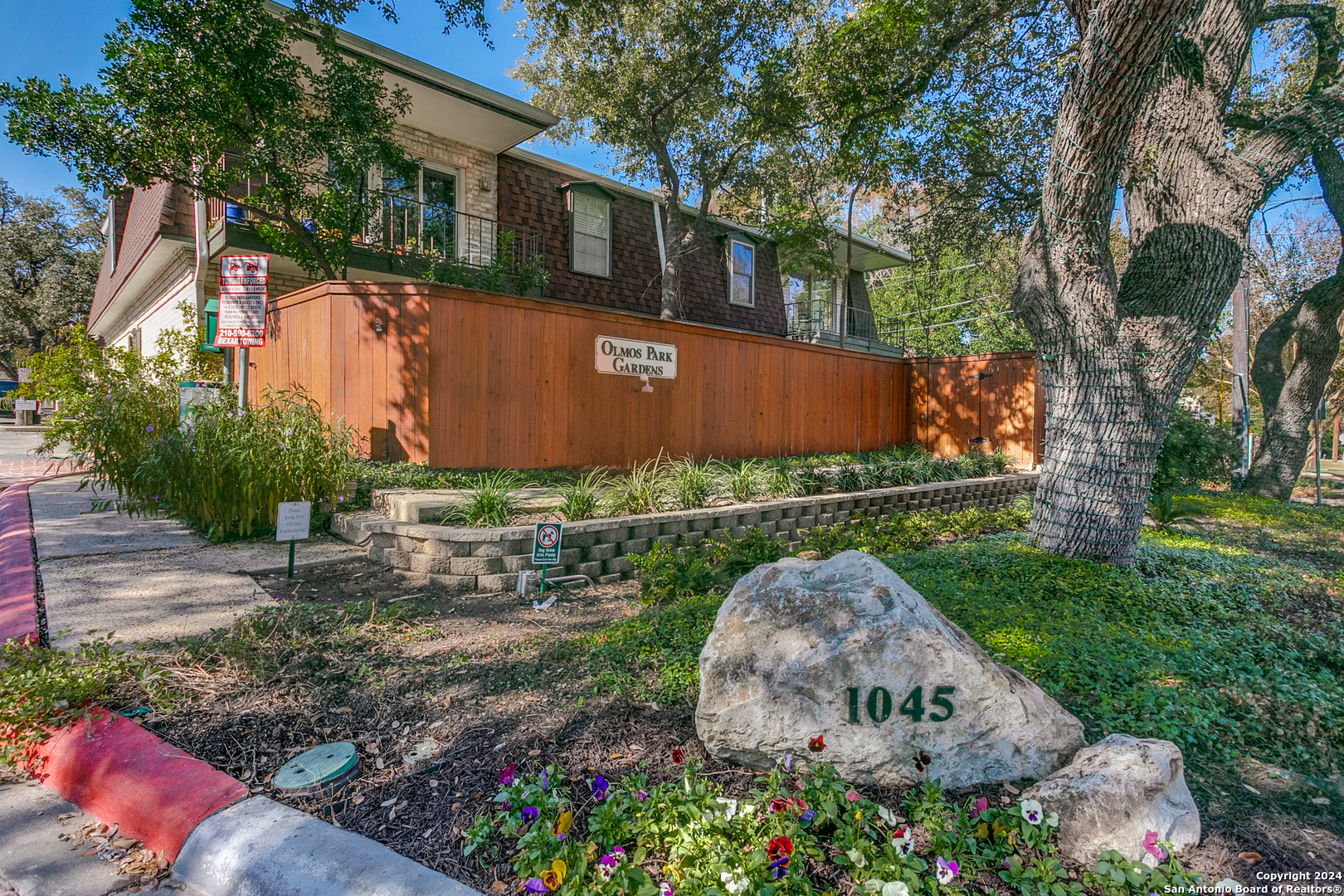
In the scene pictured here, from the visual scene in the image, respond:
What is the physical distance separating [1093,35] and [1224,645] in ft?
12.2

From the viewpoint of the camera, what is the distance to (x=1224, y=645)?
3.43m

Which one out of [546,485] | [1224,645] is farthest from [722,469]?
[1224,645]

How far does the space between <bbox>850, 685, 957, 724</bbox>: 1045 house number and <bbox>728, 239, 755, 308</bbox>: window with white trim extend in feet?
47.0

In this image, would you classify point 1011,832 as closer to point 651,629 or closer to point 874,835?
point 874,835

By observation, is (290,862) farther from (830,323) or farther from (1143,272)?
(830,323)

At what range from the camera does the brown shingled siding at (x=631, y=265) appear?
12258 millimetres

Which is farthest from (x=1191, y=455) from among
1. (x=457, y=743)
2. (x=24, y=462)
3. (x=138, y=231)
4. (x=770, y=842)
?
(x=138, y=231)

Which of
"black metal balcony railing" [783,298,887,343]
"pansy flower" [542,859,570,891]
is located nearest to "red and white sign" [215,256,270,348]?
"pansy flower" [542,859,570,891]

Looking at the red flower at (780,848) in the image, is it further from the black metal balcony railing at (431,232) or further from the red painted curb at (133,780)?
the black metal balcony railing at (431,232)

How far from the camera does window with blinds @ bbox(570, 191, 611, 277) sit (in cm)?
1286

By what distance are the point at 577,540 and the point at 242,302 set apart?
4485 mm

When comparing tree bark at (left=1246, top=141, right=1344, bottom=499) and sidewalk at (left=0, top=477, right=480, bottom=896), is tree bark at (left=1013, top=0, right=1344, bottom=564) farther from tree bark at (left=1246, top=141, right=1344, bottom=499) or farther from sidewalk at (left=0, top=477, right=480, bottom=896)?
tree bark at (left=1246, top=141, right=1344, bottom=499)

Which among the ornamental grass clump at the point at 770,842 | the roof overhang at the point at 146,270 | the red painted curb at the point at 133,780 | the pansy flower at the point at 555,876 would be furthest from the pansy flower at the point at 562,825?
the roof overhang at the point at 146,270

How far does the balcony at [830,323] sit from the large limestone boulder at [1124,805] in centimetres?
1730
